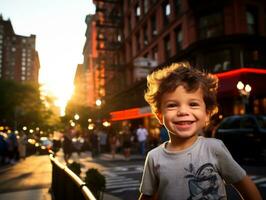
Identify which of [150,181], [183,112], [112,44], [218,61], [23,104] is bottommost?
[150,181]

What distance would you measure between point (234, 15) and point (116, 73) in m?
25.7

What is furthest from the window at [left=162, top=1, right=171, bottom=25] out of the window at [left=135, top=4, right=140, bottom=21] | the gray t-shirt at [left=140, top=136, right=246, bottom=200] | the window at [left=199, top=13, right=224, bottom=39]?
the gray t-shirt at [left=140, top=136, right=246, bottom=200]

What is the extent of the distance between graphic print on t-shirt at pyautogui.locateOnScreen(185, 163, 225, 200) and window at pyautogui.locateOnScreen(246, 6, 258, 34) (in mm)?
24227

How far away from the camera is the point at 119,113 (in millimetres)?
43031

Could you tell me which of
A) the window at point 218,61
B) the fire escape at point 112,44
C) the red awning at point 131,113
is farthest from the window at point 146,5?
the window at point 218,61

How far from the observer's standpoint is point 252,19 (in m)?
25.2

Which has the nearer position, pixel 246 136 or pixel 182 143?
pixel 182 143

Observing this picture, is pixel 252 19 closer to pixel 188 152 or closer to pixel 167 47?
pixel 167 47

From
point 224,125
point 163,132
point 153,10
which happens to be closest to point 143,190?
point 163,132

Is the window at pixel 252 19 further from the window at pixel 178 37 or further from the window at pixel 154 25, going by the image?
the window at pixel 154 25

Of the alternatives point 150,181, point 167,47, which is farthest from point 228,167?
point 167,47

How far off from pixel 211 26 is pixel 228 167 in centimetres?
2386

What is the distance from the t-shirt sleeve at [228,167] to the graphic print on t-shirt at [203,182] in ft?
0.17

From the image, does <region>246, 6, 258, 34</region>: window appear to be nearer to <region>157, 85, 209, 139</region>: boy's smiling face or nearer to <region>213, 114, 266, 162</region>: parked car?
<region>213, 114, 266, 162</region>: parked car
